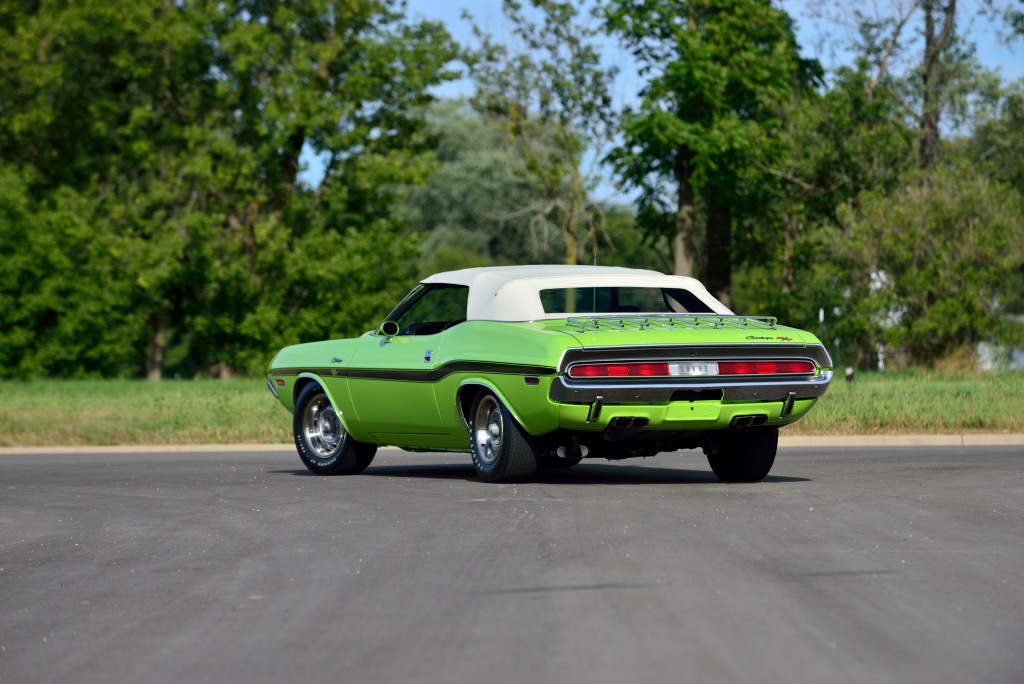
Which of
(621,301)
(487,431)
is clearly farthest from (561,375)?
(621,301)

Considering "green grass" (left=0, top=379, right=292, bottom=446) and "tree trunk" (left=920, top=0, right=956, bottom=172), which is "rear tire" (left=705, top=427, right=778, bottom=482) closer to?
"green grass" (left=0, top=379, right=292, bottom=446)

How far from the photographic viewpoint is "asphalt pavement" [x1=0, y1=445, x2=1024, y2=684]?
5.73 m

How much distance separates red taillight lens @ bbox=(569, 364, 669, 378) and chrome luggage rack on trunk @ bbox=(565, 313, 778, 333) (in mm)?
337

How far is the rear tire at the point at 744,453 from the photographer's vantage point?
1239 centimetres

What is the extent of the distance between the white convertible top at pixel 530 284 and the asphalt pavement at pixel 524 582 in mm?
1344

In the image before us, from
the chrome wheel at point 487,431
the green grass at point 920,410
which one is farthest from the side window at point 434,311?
the green grass at point 920,410

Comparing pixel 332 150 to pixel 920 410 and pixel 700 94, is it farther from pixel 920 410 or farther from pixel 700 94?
pixel 920 410

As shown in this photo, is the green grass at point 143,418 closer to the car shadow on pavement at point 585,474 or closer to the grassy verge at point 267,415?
the grassy verge at point 267,415

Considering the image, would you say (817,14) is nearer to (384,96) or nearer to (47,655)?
(384,96)

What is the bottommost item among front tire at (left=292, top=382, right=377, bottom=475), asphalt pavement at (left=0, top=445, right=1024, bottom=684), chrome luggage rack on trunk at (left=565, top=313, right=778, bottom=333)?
asphalt pavement at (left=0, top=445, right=1024, bottom=684)

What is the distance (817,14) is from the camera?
45094mm

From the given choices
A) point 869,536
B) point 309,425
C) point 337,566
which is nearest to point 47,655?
point 337,566

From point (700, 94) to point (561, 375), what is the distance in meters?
29.1

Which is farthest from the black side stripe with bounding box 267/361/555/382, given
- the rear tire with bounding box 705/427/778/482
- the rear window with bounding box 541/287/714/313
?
the rear tire with bounding box 705/427/778/482
